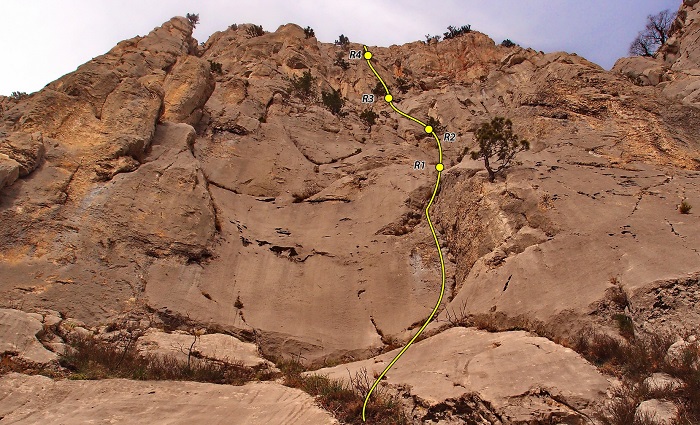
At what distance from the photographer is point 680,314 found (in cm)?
917

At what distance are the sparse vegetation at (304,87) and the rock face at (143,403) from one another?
846 inches

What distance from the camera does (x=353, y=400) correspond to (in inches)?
355

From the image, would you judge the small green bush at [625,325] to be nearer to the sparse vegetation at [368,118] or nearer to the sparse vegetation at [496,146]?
the sparse vegetation at [496,146]

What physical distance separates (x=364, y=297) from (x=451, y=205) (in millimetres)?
4697

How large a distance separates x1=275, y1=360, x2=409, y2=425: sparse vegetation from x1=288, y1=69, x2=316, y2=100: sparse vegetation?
2123 cm

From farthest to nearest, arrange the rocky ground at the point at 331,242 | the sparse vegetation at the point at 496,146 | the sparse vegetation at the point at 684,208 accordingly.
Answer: the sparse vegetation at the point at 496,146 → the sparse vegetation at the point at 684,208 → the rocky ground at the point at 331,242

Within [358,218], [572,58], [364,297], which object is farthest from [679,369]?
[572,58]

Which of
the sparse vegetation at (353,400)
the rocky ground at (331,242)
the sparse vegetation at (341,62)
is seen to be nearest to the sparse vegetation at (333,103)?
the rocky ground at (331,242)

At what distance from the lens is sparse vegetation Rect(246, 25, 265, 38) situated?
40.9 m

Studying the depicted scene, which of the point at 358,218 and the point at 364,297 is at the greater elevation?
the point at 358,218

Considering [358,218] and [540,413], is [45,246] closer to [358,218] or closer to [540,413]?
[358,218]

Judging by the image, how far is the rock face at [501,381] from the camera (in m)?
7.75

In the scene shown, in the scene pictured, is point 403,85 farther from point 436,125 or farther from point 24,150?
point 24,150

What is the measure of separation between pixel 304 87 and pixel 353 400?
23.6 m
